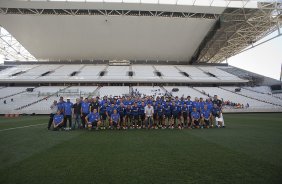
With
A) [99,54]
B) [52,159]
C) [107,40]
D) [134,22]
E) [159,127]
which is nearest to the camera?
[52,159]

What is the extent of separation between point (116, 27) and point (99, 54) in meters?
8.47

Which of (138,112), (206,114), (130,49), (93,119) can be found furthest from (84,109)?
(130,49)

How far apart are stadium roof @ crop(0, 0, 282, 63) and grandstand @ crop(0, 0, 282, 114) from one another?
0.43 ft

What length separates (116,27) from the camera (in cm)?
3278

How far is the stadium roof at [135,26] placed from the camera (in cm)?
2836

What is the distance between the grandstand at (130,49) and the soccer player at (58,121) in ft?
58.9

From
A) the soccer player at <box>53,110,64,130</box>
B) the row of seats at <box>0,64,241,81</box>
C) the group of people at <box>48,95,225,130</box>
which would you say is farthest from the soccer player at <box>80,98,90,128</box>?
the row of seats at <box>0,64,241,81</box>

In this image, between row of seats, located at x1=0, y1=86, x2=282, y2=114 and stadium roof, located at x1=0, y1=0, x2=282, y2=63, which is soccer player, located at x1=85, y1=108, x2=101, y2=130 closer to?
row of seats, located at x1=0, y1=86, x2=282, y2=114

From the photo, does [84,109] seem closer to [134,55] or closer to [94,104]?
[94,104]

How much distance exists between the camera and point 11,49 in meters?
41.0

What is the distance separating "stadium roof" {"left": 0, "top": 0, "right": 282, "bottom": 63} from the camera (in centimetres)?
2836

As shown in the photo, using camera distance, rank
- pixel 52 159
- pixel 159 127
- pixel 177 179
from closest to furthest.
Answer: pixel 177 179 → pixel 52 159 → pixel 159 127

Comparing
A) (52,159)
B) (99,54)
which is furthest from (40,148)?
(99,54)

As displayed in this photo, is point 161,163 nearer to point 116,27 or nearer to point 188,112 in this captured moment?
point 188,112
